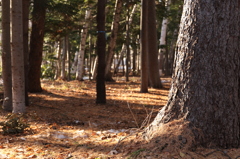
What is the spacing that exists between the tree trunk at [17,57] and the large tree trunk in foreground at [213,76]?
15.7ft

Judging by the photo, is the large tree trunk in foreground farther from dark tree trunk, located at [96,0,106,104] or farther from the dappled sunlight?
dark tree trunk, located at [96,0,106,104]

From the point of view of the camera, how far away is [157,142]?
4.64 metres

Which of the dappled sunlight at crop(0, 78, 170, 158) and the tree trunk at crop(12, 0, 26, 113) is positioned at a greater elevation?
the tree trunk at crop(12, 0, 26, 113)

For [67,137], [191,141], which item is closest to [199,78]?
[191,141]

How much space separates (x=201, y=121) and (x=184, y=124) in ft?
0.82

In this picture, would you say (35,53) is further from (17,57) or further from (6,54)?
(17,57)

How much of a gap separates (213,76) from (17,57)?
5174 millimetres

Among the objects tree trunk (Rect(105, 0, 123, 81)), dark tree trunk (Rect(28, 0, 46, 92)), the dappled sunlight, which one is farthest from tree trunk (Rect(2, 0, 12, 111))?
tree trunk (Rect(105, 0, 123, 81))

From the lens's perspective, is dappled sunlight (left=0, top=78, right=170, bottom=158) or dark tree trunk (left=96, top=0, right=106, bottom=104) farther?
dark tree trunk (left=96, top=0, right=106, bottom=104)

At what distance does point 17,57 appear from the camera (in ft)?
25.8

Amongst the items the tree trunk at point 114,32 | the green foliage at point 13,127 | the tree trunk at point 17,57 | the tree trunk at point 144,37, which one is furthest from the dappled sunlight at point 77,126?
the tree trunk at point 114,32

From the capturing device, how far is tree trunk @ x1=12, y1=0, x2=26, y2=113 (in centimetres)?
775

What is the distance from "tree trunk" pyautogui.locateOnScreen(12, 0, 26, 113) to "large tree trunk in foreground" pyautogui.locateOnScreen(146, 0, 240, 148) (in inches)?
189

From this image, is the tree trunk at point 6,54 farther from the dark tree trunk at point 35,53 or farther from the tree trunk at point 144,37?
the tree trunk at point 144,37
